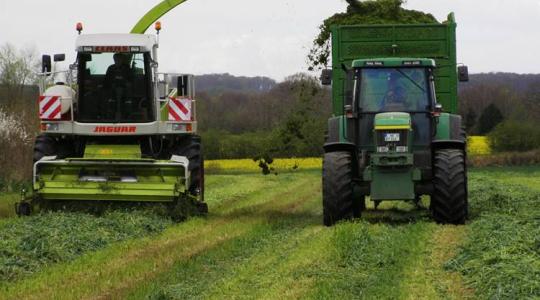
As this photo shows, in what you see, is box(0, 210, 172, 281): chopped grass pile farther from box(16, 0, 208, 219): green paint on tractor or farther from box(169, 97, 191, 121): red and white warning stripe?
box(169, 97, 191, 121): red and white warning stripe

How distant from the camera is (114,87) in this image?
42.8 feet

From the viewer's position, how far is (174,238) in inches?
407

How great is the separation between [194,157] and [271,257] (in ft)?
16.9

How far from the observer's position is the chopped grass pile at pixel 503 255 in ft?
19.7

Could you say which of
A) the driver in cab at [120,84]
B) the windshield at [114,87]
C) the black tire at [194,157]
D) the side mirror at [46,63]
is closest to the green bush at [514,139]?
the black tire at [194,157]

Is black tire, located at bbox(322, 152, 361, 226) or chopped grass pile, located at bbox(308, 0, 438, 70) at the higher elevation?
chopped grass pile, located at bbox(308, 0, 438, 70)

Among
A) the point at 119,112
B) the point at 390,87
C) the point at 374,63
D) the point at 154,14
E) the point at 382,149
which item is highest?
the point at 154,14

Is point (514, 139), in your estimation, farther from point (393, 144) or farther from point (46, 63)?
point (46, 63)

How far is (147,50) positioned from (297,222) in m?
3.93

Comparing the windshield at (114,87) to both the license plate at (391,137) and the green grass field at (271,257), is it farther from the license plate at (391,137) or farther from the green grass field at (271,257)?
the license plate at (391,137)

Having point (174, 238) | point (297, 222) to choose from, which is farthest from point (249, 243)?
point (297, 222)

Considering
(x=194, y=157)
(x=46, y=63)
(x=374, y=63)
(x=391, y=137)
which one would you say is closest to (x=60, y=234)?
(x=194, y=157)

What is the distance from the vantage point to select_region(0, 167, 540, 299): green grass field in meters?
6.47

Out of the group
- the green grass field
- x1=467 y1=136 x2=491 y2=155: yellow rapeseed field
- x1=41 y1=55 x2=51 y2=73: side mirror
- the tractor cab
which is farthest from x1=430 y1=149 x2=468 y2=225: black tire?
x1=467 y1=136 x2=491 y2=155: yellow rapeseed field
